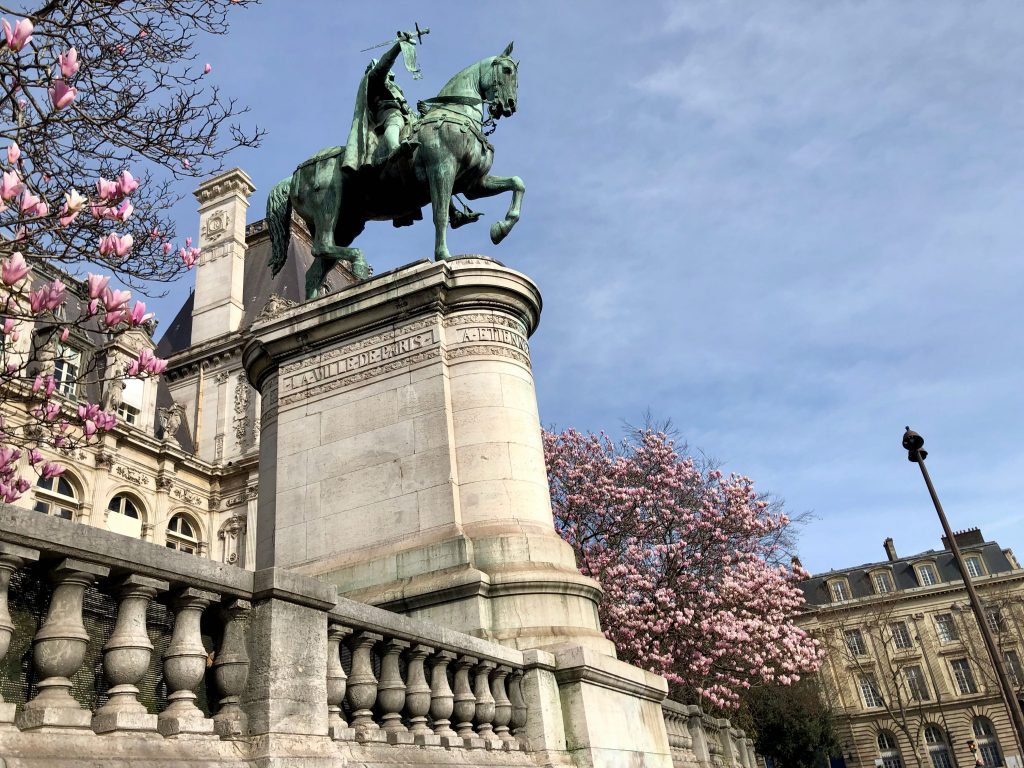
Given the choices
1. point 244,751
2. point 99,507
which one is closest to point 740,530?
point 99,507

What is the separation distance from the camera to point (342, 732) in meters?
5.29

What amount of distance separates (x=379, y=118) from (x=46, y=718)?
10.6m

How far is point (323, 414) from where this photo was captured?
35.5ft

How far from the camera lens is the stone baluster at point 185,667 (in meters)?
4.17

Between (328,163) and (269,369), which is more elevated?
(328,163)

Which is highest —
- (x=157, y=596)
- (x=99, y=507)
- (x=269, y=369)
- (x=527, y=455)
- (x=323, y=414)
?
(x=99, y=507)

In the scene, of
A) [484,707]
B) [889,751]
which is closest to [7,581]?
[484,707]

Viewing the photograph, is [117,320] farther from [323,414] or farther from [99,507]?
[99,507]

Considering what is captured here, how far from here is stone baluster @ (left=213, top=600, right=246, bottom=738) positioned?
448 centimetres

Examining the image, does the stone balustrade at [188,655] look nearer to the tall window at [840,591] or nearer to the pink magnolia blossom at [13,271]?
the pink magnolia blossom at [13,271]

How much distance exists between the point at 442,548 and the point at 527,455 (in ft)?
5.23

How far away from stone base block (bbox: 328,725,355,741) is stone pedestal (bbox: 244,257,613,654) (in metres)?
3.08

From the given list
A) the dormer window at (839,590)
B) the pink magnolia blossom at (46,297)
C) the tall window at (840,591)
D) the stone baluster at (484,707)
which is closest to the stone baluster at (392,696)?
the stone baluster at (484,707)

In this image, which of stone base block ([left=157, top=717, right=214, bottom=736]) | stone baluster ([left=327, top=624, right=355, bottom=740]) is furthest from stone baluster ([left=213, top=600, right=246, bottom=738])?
stone baluster ([left=327, top=624, right=355, bottom=740])
